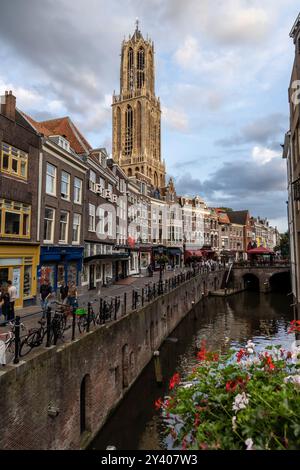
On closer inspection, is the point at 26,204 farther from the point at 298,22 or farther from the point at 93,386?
the point at 298,22

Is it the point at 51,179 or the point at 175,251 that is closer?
the point at 51,179

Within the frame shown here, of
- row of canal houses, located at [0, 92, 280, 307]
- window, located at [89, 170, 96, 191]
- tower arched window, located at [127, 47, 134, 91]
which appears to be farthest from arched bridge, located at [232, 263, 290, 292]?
tower arched window, located at [127, 47, 134, 91]

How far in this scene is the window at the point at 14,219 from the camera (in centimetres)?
1566

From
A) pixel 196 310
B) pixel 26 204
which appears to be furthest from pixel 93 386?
pixel 196 310

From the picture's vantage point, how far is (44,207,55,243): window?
19734mm

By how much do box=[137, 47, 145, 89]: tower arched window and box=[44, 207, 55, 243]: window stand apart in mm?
85167

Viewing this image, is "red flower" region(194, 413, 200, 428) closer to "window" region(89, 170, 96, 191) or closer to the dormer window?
the dormer window

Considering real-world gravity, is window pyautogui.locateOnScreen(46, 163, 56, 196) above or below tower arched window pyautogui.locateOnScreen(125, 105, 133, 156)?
below

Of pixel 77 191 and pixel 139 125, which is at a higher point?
pixel 139 125

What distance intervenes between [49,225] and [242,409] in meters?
18.4

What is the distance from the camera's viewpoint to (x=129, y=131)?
91.1m

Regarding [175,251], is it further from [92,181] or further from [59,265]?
[59,265]

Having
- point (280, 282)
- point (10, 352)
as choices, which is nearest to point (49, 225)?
point (10, 352)
